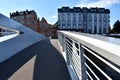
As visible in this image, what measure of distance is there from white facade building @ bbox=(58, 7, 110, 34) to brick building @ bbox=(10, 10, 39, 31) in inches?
439

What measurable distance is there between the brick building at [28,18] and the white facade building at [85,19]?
11.1 m

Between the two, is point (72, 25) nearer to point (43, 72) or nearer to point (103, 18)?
point (103, 18)

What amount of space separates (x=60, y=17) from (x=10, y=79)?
77450mm

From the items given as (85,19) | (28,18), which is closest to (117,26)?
(85,19)

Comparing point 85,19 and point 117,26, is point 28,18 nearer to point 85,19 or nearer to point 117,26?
point 85,19

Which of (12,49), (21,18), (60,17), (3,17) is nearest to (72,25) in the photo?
(60,17)

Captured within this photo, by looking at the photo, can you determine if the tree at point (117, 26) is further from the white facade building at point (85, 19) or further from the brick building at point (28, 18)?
the brick building at point (28, 18)

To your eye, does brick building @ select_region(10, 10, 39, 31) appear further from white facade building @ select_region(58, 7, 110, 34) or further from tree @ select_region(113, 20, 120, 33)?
tree @ select_region(113, 20, 120, 33)

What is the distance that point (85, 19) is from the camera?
83000 millimetres

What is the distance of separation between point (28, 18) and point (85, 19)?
22.7 m

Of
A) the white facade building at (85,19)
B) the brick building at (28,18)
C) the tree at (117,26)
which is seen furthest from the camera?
the white facade building at (85,19)

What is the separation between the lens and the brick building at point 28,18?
71.1 m

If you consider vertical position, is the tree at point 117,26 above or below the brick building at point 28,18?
below

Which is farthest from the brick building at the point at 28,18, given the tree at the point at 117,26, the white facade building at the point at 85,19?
the tree at the point at 117,26
